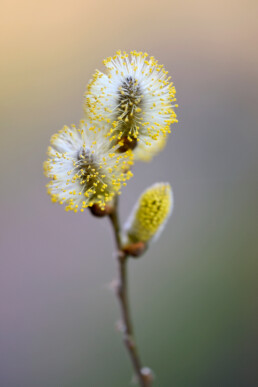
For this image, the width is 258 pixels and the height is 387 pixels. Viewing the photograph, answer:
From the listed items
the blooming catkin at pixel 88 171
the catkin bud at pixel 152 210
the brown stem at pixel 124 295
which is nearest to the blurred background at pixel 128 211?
the brown stem at pixel 124 295

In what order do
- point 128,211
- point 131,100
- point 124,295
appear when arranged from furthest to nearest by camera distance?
1. point 128,211
2. point 124,295
3. point 131,100

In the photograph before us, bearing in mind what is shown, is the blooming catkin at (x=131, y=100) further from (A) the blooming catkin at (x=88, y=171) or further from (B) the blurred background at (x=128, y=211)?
(B) the blurred background at (x=128, y=211)

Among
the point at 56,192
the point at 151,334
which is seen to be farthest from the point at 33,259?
the point at 56,192

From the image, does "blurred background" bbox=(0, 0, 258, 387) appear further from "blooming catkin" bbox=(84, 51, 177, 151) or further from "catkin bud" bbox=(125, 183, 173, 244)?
"blooming catkin" bbox=(84, 51, 177, 151)

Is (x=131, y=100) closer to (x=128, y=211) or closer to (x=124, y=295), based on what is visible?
(x=124, y=295)

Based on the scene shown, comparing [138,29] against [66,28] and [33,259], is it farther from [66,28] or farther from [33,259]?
[33,259]

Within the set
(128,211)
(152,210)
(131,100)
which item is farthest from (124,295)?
(128,211)
